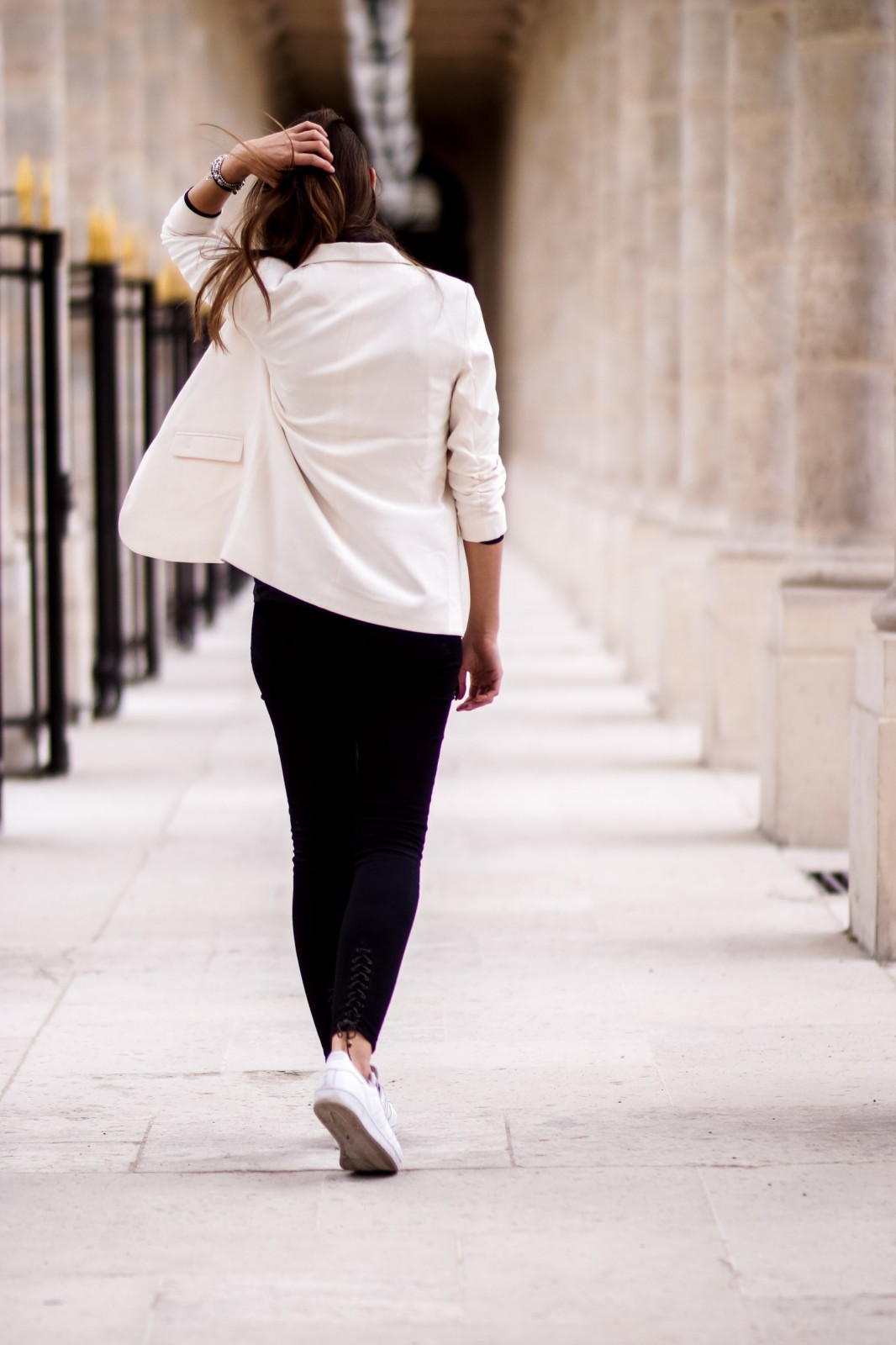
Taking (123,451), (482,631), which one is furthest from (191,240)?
(123,451)

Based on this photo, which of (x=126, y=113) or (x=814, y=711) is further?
(x=126, y=113)

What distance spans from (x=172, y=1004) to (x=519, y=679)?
876 centimetres

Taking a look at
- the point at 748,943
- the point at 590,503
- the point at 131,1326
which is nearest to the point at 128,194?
the point at 590,503

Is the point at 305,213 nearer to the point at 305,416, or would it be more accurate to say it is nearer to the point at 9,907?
the point at 305,416

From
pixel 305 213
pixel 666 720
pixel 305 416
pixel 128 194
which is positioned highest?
pixel 128 194

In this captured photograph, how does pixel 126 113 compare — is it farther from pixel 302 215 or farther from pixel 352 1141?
pixel 352 1141

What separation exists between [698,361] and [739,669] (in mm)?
2882

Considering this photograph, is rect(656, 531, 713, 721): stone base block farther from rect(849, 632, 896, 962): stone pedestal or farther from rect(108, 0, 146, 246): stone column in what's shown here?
rect(108, 0, 146, 246): stone column

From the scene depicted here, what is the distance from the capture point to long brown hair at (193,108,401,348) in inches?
158

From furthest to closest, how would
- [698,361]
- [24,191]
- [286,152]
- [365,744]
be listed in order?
[698,361]
[24,191]
[365,744]
[286,152]

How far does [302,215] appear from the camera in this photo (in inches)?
159

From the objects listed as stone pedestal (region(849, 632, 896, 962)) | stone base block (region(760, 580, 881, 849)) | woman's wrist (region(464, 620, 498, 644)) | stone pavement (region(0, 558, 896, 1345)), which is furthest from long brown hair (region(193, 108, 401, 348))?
stone base block (region(760, 580, 881, 849))

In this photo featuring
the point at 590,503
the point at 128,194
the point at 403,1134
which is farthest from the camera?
the point at 590,503

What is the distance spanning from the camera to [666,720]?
12.1 metres
